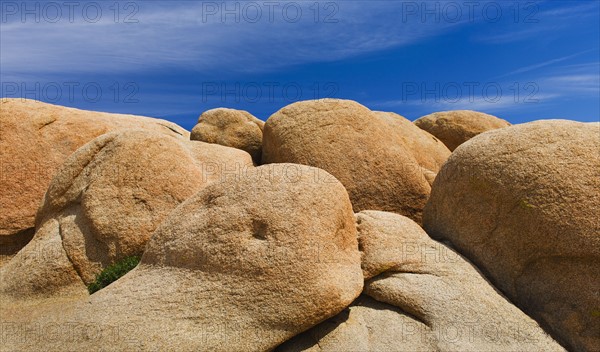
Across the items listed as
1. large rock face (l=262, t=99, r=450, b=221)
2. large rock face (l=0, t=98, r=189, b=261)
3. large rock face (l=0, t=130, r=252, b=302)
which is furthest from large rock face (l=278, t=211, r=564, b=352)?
large rock face (l=0, t=98, r=189, b=261)

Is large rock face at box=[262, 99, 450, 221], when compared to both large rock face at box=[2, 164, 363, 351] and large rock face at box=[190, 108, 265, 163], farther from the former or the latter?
large rock face at box=[2, 164, 363, 351]

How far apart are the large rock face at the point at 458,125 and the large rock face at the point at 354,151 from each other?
27.5ft

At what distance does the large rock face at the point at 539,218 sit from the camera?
31.7 feet

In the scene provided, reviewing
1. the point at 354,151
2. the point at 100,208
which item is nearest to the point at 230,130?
the point at 354,151

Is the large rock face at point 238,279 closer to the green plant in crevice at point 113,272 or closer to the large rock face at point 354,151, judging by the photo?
the green plant in crevice at point 113,272

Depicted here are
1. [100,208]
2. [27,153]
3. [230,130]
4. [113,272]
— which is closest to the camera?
[113,272]

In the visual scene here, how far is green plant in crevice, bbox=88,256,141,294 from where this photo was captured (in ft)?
35.3

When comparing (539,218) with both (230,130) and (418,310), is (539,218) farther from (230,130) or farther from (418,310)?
(230,130)

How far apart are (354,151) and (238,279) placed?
5.78m

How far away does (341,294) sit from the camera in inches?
349

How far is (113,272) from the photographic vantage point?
10.9m

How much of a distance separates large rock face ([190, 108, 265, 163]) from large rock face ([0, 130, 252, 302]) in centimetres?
394

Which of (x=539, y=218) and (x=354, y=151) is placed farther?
(x=354, y=151)

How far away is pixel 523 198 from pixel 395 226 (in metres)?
2.43
